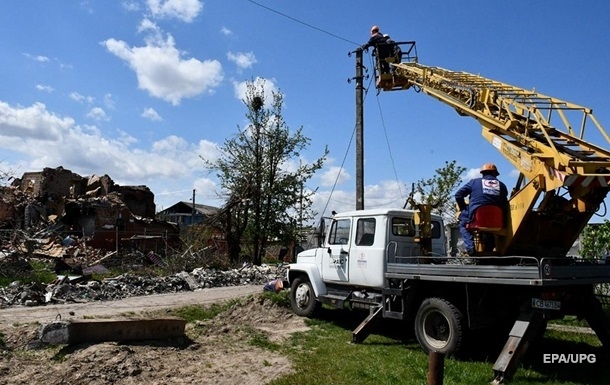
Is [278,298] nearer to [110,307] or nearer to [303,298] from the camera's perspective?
[303,298]

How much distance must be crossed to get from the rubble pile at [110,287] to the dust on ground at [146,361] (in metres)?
4.32

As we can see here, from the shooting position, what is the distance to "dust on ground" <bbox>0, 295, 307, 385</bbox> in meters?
7.25

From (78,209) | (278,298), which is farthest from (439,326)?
(78,209)

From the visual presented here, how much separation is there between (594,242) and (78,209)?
28.1 m

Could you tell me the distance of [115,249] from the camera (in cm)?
2600

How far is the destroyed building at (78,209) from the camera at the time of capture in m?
28.6

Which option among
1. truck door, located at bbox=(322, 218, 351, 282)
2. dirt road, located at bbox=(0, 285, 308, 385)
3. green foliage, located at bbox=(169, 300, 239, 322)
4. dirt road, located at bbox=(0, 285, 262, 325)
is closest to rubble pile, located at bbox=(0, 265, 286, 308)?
dirt road, located at bbox=(0, 285, 262, 325)

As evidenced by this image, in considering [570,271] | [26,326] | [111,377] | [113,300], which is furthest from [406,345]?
[113,300]

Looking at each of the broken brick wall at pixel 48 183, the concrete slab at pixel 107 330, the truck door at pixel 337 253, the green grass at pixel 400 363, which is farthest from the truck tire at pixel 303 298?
the broken brick wall at pixel 48 183

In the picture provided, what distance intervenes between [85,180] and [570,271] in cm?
3363

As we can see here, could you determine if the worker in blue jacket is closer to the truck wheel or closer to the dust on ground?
the truck wheel

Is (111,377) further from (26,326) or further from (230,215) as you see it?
(230,215)

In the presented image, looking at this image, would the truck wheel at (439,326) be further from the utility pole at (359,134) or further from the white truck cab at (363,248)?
the utility pole at (359,134)

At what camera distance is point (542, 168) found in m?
7.95
